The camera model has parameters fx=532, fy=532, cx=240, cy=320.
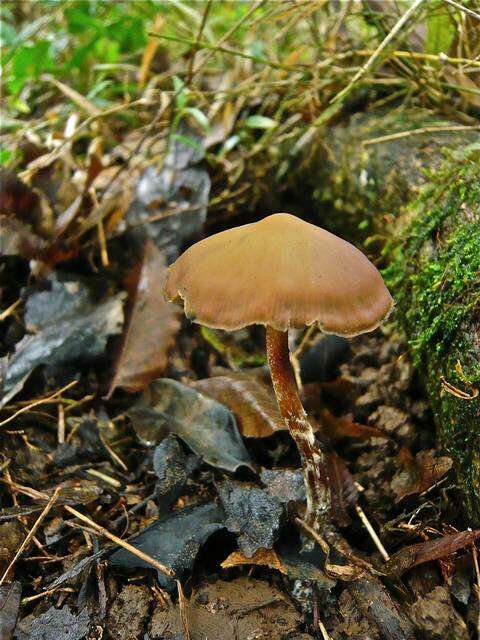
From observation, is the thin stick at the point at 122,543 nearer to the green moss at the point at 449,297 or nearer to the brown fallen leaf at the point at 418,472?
the brown fallen leaf at the point at 418,472

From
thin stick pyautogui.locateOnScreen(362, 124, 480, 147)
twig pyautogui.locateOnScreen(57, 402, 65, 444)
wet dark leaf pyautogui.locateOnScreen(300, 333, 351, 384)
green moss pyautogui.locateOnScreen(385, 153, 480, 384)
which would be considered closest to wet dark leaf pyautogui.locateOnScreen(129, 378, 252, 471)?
twig pyautogui.locateOnScreen(57, 402, 65, 444)

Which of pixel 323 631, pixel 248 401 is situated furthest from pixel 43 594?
pixel 248 401

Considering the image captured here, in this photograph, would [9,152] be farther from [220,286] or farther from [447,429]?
[447,429]

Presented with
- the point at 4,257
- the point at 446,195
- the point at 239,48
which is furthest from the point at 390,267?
the point at 239,48

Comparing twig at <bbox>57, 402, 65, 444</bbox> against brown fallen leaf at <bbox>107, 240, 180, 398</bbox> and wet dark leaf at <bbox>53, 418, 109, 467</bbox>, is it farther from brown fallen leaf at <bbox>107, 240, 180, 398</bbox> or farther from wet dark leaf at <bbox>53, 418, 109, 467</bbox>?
brown fallen leaf at <bbox>107, 240, 180, 398</bbox>

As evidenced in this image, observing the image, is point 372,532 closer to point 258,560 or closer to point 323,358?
point 258,560

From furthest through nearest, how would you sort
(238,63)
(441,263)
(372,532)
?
(238,63) → (441,263) → (372,532)
